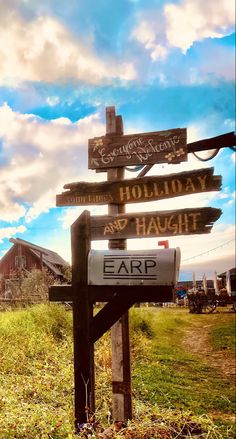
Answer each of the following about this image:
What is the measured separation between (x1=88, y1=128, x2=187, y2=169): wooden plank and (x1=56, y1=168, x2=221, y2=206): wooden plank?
495mm

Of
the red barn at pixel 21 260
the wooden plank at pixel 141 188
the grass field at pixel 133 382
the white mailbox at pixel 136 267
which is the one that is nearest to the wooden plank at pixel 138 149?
the wooden plank at pixel 141 188

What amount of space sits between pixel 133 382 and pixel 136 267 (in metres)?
4.08

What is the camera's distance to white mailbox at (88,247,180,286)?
2959 millimetres

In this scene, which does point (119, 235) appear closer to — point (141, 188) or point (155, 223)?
point (155, 223)

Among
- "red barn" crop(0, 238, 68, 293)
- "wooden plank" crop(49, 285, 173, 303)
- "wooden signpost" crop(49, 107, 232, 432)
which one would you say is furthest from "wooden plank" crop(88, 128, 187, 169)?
"red barn" crop(0, 238, 68, 293)

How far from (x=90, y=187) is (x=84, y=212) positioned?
1308 millimetres

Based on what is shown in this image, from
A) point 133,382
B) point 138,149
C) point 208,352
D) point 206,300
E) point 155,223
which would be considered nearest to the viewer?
point 155,223

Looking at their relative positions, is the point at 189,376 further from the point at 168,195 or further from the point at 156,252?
the point at 156,252

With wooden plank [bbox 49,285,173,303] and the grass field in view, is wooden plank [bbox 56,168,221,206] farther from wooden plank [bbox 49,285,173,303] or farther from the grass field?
the grass field

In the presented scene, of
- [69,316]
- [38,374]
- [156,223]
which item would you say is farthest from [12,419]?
[69,316]

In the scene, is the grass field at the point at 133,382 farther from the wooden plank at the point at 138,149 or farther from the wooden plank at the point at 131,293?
the wooden plank at the point at 138,149

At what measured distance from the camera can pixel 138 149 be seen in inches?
191

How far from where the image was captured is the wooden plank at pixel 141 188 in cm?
414

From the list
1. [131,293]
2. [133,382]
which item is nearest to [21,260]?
[133,382]
